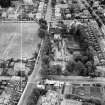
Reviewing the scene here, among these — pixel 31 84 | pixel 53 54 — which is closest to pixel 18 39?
pixel 53 54

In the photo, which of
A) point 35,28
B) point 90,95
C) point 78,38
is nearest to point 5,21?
point 35,28

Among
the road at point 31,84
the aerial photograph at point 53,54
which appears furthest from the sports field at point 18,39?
A: the road at point 31,84

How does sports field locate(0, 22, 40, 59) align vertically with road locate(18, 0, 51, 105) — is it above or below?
above

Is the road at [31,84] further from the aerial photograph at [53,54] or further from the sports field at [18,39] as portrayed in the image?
the sports field at [18,39]

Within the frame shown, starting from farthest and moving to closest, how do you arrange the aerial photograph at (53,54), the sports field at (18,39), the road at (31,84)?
the sports field at (18,39) → the aerial photograph at (53,54) → the road at (31,84)

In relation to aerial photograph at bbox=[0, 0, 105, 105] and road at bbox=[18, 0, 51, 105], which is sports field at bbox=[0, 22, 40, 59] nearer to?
aerial photograph at bbox=[0, 0, 105, 105]

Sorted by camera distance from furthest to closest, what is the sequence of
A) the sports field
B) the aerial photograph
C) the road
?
1. the sports field
2. the aerial photograph
3. the road

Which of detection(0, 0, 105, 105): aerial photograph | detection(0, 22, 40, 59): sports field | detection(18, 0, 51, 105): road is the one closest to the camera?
detection(18, 0, 51, 105): road

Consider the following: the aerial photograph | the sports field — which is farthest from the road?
the sports field

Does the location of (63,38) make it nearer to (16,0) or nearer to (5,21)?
(5,21)
